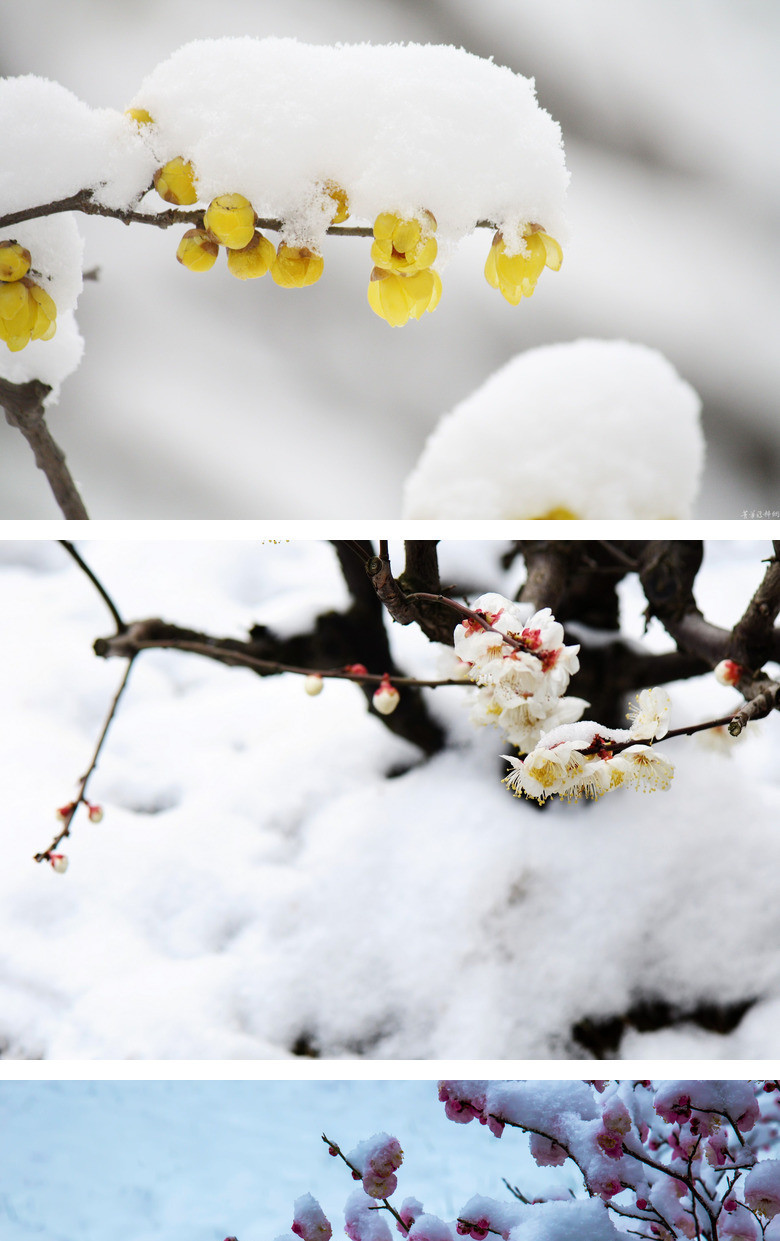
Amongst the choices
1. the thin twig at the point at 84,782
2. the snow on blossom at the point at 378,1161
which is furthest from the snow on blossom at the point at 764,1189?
the thin twig at the point at 84,782

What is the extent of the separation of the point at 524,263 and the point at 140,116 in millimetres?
197

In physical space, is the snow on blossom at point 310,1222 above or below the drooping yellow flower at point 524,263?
below

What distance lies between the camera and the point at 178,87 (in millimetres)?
420

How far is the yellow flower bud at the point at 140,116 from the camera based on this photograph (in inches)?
16.0

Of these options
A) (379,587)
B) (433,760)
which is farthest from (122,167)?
(433,760)

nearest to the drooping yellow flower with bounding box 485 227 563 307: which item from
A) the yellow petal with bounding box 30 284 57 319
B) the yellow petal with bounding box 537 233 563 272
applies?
the yellow petal with bounding box 537 233 563 272

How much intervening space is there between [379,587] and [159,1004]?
30 centimetres

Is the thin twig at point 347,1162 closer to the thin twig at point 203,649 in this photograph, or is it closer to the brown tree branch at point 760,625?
the thin twig at point 203,649

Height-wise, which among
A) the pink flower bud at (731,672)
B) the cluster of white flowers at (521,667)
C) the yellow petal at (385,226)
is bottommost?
the cluster of white flowers at (521,667)

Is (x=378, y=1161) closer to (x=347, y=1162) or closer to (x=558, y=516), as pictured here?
(x=347, y=1162)

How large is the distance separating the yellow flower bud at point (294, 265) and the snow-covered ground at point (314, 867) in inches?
8.2

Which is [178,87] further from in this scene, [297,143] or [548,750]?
[548,750]

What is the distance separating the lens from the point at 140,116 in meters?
0.41

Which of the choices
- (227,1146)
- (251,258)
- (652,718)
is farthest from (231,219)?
(227,1146)
